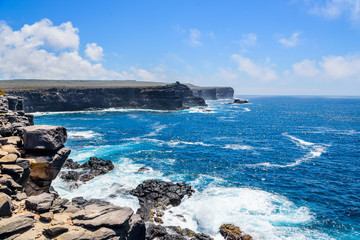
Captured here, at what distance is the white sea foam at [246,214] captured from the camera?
80.7ft

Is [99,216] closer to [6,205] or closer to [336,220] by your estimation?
[6,205]

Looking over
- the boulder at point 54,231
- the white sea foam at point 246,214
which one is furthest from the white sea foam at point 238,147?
the boulder at point 54,231

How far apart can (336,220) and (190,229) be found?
59.7 feet

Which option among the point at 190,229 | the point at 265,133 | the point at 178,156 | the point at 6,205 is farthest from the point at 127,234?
the point at 265,133

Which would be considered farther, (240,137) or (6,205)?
(240,137)

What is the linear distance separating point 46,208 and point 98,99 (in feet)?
524

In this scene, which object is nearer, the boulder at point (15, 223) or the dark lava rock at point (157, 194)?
the boulder at point (15, 223)

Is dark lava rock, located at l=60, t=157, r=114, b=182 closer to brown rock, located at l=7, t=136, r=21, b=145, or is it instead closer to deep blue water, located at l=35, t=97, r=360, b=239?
deep blue water, located at l=35, t=97, r=360, b=239

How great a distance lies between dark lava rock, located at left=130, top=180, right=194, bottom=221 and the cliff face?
134495mm

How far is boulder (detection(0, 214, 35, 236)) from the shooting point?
1122cm

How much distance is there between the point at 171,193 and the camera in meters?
32.3

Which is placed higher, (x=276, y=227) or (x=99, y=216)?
(x=99, y=216)

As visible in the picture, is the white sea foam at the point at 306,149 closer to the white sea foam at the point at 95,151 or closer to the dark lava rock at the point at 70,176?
the white sea foam at the point at 95,151

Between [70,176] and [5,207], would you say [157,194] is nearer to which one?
[70,176]
